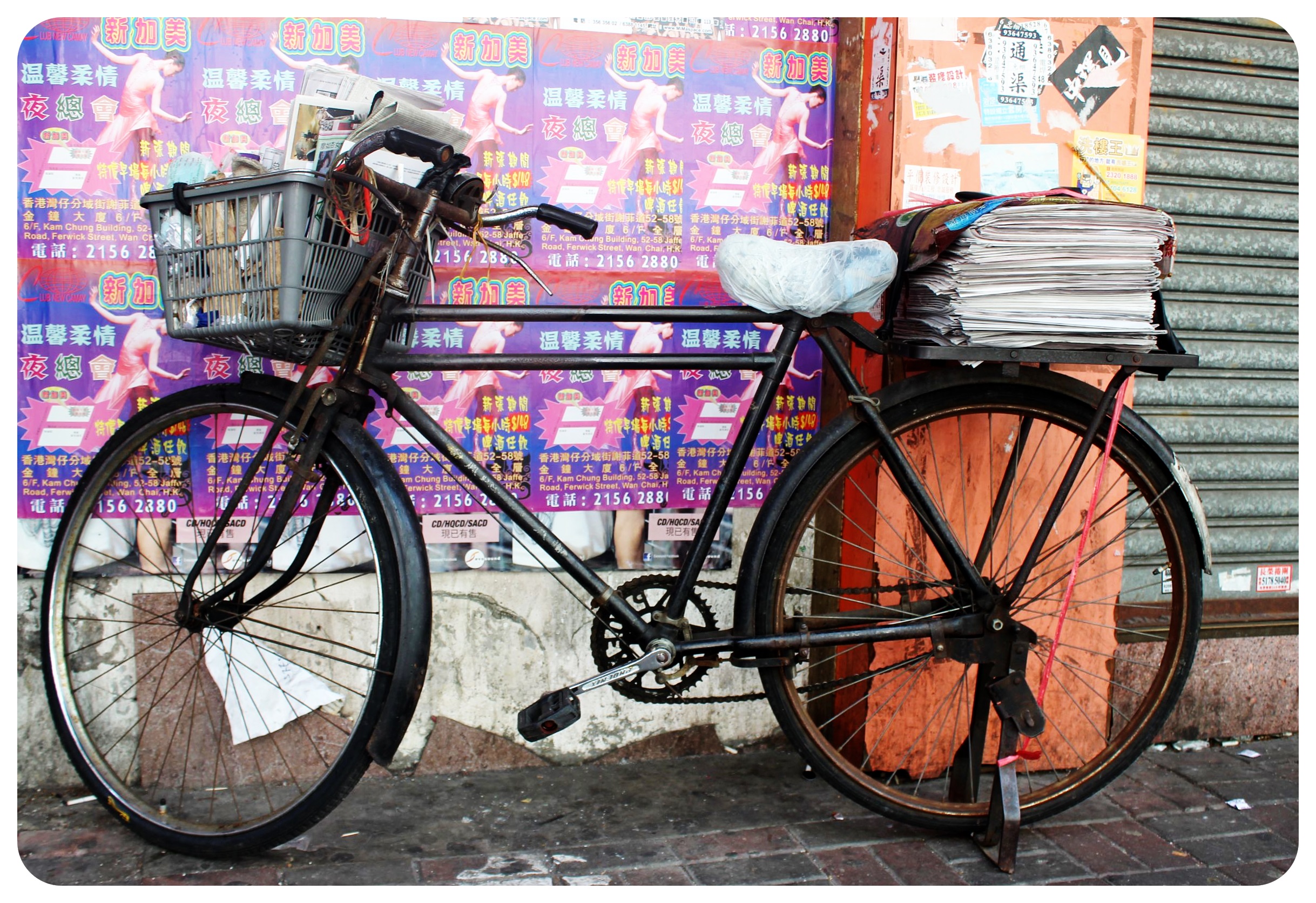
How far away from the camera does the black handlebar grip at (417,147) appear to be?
2371 millimetres

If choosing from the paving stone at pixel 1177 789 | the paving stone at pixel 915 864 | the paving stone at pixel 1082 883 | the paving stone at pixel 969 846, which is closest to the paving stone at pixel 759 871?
the paving stone at pixel 915 864

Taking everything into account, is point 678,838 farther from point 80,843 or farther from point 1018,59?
point 1018,59

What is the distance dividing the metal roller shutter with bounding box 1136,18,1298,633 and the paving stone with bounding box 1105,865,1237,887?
1253 millimetres

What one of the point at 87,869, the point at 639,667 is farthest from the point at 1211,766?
the point at 87,869

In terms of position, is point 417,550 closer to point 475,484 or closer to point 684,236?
point 475,484

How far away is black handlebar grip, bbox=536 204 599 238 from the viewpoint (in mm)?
2639

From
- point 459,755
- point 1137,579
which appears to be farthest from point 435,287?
point 1137,579

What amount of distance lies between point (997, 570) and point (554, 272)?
5.91 ft

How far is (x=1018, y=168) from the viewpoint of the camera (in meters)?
3.28

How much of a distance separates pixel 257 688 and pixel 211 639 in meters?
0.23

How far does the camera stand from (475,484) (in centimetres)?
275

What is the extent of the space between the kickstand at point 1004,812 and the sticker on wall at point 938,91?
1.95 m

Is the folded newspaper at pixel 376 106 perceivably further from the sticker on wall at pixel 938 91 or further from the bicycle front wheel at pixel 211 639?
the sticker on wall at pixel 938 91
